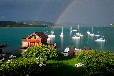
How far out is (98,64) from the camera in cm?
Result: 3469

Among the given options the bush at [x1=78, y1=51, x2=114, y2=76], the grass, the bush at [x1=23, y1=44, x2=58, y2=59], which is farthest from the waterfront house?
the bush at [x1=78, y1=51, x2=114, y2=76]

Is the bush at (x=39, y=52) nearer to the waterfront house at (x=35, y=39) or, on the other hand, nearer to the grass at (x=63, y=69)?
the grass at (x=63, y=69)

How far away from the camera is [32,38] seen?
7925cm

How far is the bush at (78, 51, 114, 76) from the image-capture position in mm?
34241

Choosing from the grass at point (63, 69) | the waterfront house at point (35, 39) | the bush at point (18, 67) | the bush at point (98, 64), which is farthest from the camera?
the waterfront house at point (35, 39)

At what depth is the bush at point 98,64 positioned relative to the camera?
34241mm

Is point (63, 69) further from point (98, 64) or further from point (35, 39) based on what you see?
point (35, 39)

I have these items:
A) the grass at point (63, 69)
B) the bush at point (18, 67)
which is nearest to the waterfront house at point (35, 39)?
the grass at point (63, 69)

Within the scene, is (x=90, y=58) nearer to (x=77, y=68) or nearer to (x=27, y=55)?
(x=77, y=68)

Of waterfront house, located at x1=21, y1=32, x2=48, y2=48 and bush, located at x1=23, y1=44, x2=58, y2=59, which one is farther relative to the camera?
waterfront house, located at x1=21, y1=32, x2=48, y2=48

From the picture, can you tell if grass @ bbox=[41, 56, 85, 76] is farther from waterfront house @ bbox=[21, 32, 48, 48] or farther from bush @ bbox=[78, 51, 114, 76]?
waterfront house @ bbox=[21, 32, 48, 48]

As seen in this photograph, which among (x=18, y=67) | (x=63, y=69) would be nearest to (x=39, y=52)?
(x=63, y=69)

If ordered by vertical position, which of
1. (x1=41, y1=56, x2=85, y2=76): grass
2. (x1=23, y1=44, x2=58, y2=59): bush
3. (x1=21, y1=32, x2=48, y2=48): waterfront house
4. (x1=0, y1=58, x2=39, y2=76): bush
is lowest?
(x1=41, y1=56, x2=85, y2=76): grass

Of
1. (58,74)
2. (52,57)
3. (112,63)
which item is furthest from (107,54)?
(52,57)
